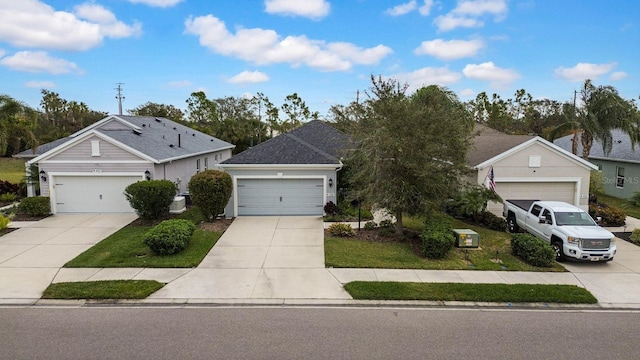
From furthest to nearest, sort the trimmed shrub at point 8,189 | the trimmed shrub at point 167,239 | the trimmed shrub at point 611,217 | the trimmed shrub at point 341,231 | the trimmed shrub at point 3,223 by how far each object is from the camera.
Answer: the trimmed shrub at point 8,189
the trimmed shrub at point 611,217
the trimmed shrub at point 3,223
the trimmed shrub at point 341,231
the trimmed shrub at point 167,239

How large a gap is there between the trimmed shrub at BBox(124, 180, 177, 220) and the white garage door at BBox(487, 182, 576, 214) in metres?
14.5

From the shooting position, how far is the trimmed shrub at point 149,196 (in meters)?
15.6

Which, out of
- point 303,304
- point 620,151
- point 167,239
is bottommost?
point 303,304

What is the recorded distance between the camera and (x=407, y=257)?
12.1 m

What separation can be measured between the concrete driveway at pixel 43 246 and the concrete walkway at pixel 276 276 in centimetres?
5

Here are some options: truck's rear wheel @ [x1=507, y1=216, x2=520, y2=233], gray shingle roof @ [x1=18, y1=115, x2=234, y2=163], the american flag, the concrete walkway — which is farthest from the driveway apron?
truck's rear wheel @ [x1=507, y1=216, x2=520, y2=233]

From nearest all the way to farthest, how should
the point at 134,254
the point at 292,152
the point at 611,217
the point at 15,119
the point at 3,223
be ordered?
the point at 134,254 → the point at 3,223 → the point at 611,217 → the point at 292,152 → the point at 15,119

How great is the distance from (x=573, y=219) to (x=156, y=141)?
2059cm

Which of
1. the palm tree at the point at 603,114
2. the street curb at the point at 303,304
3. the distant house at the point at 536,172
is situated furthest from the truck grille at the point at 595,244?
the palm tree at the point at 603,114

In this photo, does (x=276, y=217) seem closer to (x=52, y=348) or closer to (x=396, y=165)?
(x=396, y=165)

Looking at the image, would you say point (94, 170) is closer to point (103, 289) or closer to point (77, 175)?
point (77, 175)

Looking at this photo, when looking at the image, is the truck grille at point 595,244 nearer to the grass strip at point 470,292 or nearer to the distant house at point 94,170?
the grass strip at point 470,292

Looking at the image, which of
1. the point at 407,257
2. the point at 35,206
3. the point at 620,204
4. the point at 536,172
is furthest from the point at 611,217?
the point at 35,206

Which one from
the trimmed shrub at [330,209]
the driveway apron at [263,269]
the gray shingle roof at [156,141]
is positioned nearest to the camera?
the driveway apron at [263,269]
